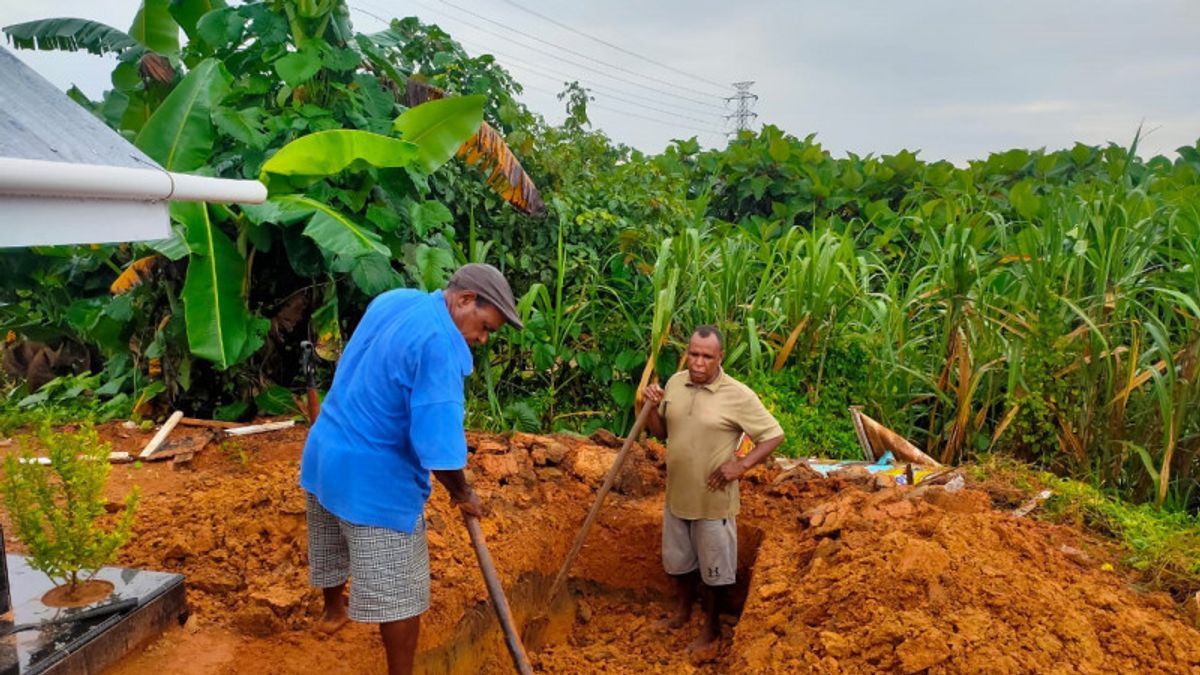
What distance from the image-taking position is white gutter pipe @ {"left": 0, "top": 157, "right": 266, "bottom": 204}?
170 centimetres

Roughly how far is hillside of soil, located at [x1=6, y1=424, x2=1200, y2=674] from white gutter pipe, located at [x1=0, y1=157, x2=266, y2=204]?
185cm

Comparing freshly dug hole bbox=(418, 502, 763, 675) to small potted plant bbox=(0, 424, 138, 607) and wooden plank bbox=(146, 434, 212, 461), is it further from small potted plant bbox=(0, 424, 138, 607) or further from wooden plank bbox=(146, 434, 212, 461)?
wooden plank bbox=(146, 434, 212, 461)

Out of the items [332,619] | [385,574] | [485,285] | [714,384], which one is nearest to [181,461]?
[332,619]

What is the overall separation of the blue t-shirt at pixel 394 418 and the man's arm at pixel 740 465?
A: 58.5 inches

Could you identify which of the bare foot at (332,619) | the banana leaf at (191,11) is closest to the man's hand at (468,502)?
the bare foot at (332,619)

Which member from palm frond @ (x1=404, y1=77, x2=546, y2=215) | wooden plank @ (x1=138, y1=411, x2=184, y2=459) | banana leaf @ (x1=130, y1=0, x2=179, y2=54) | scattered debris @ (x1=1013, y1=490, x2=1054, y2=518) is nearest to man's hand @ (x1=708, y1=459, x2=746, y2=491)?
scattered debris @ (x1=1013, y1=490, x2=1054, y2=518)

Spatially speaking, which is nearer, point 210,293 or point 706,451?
point 706,451

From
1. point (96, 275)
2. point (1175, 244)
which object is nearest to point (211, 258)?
point (96, 275)

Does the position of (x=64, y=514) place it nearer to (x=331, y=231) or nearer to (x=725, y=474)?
(x=331, y=231)

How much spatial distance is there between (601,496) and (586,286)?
2751 mm

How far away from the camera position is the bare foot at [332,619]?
3494 millimetres

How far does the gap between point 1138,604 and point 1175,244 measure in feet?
11.9

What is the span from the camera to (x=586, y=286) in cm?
669

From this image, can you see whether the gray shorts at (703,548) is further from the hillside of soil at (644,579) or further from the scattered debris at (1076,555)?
the scattered debris at (1076,555)
